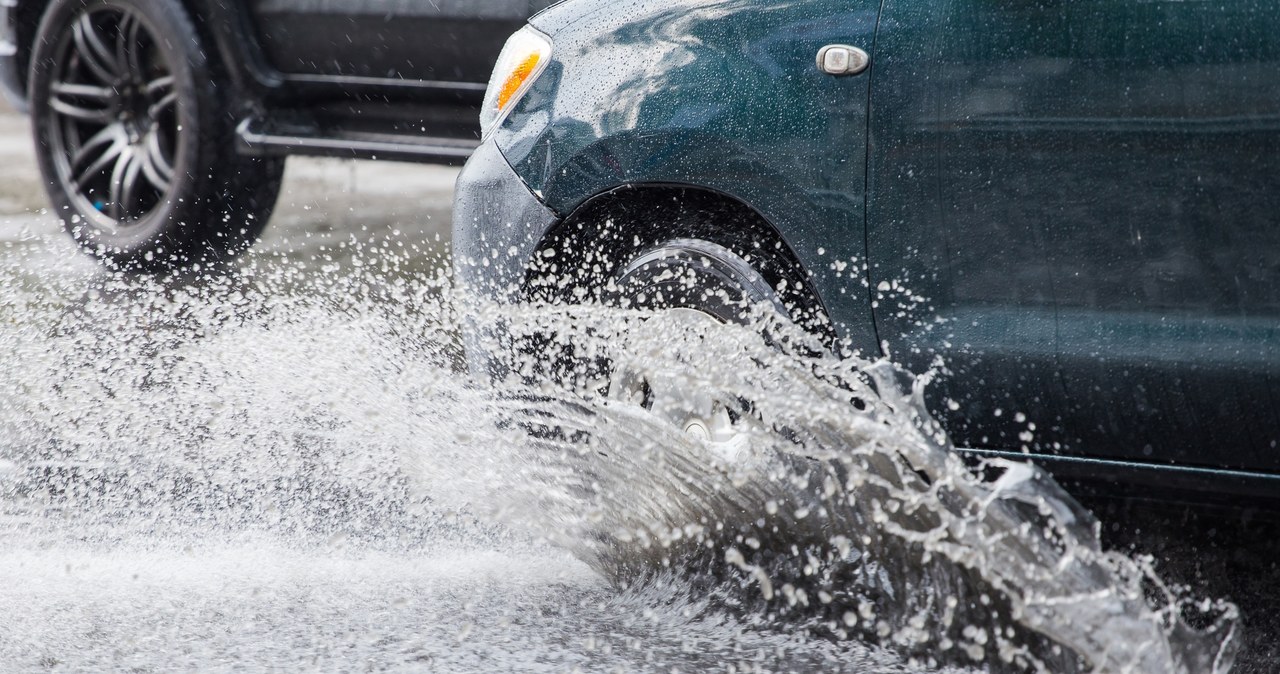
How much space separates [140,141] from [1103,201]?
4.52 m

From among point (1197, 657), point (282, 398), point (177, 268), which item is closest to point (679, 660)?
point (1197, 657)

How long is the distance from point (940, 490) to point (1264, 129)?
834mm

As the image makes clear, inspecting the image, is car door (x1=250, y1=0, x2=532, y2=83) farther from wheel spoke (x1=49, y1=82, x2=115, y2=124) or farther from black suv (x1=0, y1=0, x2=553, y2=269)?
wheel spoke (x1=49, y1=82, x2=115, y2=124)

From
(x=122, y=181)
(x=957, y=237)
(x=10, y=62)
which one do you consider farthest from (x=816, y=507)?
(x=10, y=62)

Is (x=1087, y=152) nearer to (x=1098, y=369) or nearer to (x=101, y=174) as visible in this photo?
(x=1098, y=369)

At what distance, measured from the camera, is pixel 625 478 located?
307cm

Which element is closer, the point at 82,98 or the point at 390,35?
the point at 390,35

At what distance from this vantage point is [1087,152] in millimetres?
2631

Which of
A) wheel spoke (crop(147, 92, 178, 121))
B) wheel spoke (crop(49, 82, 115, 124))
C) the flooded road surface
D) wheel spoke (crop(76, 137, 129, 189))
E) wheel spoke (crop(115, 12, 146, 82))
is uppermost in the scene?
wheel spoke (crop(115, 12, 146, 82))

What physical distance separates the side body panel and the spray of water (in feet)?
0.81

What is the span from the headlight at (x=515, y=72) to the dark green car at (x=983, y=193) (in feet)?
0.25

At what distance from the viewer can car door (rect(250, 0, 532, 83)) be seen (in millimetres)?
5062

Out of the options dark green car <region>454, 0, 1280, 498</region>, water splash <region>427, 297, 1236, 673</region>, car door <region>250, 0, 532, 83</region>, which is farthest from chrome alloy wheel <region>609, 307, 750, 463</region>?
car door <region>250, 0, 532, 83</region>

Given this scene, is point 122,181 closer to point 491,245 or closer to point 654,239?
point 491,245
